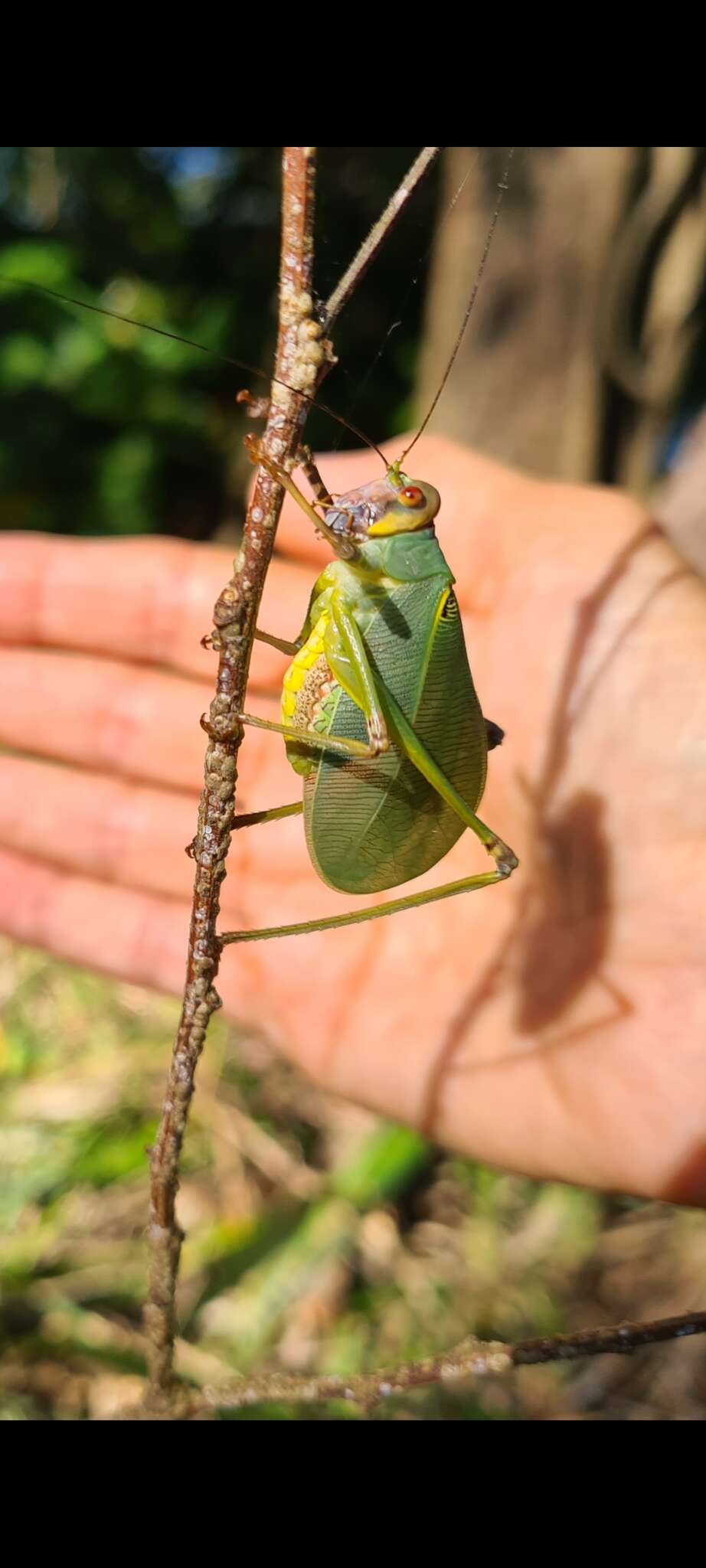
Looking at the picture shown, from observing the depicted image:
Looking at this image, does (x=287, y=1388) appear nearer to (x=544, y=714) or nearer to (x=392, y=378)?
(x=544, y=714)

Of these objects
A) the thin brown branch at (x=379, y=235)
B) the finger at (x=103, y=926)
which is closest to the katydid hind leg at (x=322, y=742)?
the thin brown branch at (x=379, y=235)

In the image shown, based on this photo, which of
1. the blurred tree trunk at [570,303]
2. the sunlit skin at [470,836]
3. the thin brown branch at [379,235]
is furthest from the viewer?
the blurred tree trunk at [570,303]

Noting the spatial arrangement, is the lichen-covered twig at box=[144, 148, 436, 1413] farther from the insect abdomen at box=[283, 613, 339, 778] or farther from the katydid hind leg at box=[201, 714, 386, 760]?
the insect abdomen at box=[283, 613, 339, 778]

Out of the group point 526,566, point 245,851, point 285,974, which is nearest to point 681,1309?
point 285,974

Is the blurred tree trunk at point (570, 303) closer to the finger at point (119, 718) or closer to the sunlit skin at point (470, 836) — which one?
the sunlit skin at point (470, 836)
